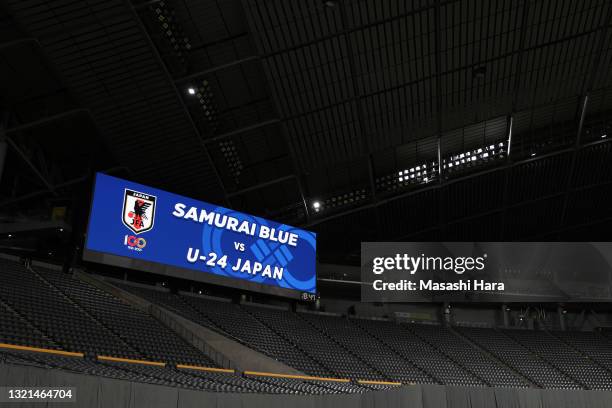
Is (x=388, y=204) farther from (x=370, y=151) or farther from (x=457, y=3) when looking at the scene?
(x=457, y=3)

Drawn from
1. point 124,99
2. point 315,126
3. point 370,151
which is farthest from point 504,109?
point 124,99

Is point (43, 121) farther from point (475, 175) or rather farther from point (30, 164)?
point (475, 175)

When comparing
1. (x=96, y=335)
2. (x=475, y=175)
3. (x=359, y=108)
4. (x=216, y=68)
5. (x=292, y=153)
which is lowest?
(x=96, y=335)

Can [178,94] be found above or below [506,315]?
above

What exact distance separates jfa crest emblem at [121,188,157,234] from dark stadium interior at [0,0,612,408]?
144cm

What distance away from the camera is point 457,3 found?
2162 centimetres

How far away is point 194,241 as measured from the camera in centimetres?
2541

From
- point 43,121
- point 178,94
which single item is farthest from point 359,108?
point 43,121

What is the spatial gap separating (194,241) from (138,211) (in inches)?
104

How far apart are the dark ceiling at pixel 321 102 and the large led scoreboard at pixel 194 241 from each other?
1566mm

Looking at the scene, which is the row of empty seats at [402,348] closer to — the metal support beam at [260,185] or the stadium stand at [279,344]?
the stadium stand at [279,344]

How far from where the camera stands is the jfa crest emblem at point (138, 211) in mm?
Result: 23516

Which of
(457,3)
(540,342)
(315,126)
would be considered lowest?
(540,342)

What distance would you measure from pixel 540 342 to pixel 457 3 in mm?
18158
